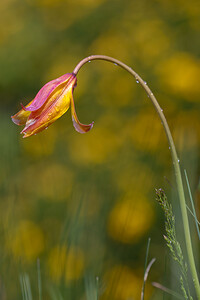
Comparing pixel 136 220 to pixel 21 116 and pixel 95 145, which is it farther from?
pixel 21 116

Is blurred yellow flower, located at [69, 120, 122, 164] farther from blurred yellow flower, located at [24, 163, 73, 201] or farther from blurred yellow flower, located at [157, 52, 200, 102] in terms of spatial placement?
blurred yellow flower, located at [157, 52, 200, 102]

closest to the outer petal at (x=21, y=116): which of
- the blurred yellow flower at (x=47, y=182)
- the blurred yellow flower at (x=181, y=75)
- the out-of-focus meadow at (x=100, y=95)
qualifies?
the out-of-focus meadow at (x=100, y=95)

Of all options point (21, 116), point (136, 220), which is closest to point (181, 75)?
point (136, 220)

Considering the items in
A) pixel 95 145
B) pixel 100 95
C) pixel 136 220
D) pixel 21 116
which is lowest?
pixel 136 220

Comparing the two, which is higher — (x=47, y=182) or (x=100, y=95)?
(x=100, y=95)

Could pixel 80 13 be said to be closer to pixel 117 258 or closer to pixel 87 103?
pixel 87 103

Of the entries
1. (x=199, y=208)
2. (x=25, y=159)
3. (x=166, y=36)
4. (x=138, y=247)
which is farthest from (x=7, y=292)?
(x=166, y=36)
